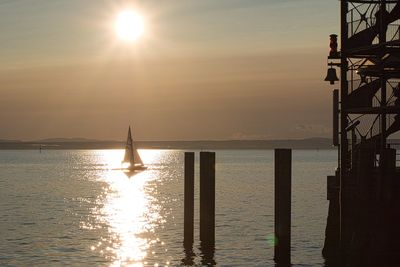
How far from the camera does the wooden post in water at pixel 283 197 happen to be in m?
→ 25.3

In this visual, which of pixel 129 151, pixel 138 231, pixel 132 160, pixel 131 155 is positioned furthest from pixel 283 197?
pixel 132 160

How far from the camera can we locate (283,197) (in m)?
25.5

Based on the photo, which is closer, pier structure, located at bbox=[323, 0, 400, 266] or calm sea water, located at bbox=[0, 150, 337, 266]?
pier structure, located at bbox=[323, 0, 400, 266]

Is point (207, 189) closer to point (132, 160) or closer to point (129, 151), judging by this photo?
point (129, 151)

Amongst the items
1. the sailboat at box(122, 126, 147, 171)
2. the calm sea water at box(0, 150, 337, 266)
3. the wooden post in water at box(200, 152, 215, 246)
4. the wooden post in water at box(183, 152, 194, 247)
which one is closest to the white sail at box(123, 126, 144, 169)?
the sailboat at box(122, 126, 147, 171)

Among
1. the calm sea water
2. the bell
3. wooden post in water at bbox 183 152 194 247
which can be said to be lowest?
the calm sea water

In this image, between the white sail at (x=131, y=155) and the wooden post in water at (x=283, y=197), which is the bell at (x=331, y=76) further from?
the white sail at (x=131, y=155)

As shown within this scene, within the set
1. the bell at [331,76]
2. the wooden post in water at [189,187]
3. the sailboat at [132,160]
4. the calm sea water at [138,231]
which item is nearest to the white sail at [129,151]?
the sailboat at [132,160]

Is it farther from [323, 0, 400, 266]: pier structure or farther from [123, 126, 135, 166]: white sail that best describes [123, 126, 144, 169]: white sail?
[323, 0, 400, 266]: pier structure

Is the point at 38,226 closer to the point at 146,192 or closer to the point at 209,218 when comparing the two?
the point at 209,218

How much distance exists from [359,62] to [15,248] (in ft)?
63.7

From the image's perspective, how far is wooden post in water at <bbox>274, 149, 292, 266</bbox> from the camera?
25.3m

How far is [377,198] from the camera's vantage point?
23.3 metres

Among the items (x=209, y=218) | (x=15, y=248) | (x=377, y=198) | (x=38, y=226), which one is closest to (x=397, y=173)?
(x=377, y=198)
